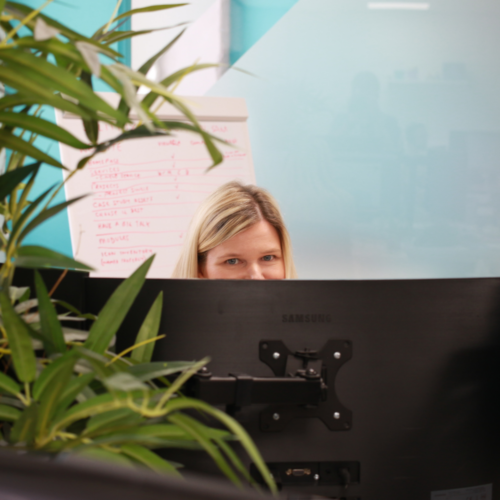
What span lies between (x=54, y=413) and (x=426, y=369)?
0.55m

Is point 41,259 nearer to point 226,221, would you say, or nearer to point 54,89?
point 54,89

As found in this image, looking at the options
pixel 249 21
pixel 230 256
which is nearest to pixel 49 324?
pixel 230 256

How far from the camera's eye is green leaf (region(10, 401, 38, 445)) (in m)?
0.39

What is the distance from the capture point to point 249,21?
2922 mm

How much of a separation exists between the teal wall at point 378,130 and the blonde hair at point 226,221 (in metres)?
1.05

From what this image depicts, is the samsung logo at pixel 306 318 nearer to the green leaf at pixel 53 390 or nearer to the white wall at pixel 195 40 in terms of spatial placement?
the green leaf at pixel 53 390

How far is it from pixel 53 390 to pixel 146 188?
2112 millimetres

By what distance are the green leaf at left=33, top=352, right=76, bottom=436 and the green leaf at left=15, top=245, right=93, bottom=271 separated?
76 millimetres

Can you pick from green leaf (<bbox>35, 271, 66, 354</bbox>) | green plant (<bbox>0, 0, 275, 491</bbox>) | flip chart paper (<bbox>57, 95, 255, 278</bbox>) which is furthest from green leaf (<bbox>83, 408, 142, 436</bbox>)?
flip chart paper (<bbox>57, 95, 255, 278</bbox>)

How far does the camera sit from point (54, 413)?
426 millimetres

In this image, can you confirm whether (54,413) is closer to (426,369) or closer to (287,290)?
(287,290)

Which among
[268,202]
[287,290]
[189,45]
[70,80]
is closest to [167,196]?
[268,202]

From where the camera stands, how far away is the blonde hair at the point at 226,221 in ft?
5.81

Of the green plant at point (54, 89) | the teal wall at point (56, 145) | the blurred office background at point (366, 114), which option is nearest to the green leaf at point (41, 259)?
the green plant at point (54, 89)
